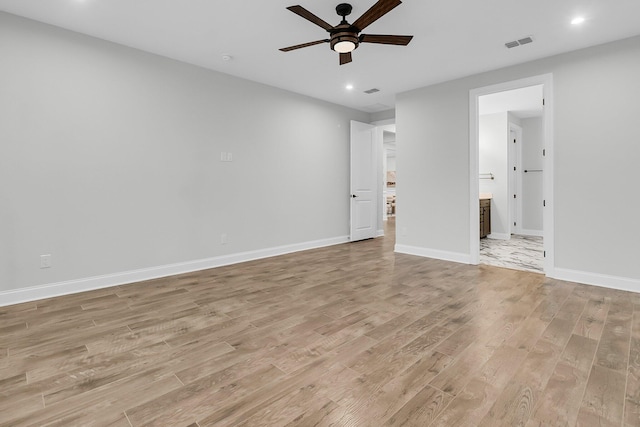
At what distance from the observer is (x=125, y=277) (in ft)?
12.2

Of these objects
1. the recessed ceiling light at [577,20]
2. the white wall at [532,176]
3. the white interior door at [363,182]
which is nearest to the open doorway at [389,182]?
the white interior door at [363,182]

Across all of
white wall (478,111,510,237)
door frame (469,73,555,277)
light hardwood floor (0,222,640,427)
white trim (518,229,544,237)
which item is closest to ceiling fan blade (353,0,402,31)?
light hardwood floor (0,222,640,427)

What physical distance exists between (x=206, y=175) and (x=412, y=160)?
3.29m

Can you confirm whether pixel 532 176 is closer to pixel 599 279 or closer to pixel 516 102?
pixel 516 102

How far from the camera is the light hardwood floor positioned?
5.09 feet

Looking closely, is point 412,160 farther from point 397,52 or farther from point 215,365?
point 215,365

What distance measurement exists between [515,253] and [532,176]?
297cm

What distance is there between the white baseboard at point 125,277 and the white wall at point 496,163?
4.71 m

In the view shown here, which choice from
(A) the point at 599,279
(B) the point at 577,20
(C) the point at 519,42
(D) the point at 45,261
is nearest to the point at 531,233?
(A) the point at 599,279

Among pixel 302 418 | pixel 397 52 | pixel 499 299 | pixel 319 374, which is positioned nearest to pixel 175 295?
pixel 319 374

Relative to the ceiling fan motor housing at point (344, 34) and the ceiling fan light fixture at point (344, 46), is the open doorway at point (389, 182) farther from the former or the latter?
the ceiling fan motor housing at point (344, 34)

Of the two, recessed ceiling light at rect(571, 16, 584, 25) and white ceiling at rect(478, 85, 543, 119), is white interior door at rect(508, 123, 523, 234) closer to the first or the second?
white ceiling at rect(478, 85, 543, 119)

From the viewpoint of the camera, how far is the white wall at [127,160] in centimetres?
310

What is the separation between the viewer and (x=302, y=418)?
1.50 metres
